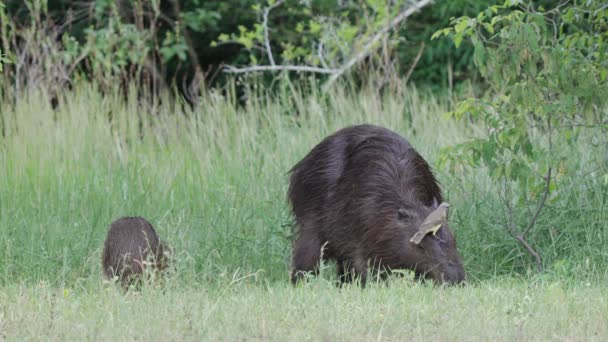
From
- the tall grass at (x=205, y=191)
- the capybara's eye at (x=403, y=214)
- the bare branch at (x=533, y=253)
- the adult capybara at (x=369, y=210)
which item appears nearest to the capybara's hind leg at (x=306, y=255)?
the adult capybara at (x=369, y=210)

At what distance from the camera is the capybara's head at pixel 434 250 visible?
646 centimetres

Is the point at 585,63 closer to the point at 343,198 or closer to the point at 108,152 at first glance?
the point at 343,198

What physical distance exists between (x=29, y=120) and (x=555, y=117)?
182 inches

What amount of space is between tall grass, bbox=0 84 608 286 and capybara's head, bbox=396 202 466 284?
74 centimetres

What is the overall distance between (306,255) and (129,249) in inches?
44.2

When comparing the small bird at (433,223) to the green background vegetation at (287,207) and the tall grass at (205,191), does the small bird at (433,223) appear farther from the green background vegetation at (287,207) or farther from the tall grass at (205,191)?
the tall grass at (205,191)

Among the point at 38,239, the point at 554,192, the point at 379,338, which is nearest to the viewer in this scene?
the point at 379,338

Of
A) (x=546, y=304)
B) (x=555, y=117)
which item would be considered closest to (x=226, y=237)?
(x=555, y=117)

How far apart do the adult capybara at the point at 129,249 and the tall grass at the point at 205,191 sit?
0.61 ft

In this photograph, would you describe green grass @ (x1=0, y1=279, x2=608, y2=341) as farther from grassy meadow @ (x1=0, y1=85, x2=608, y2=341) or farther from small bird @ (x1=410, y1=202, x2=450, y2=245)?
small bird @ (x1=410, y1=202, x2=450, y2=245)

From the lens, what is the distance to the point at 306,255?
278 inches

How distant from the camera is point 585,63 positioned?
6.88 metres

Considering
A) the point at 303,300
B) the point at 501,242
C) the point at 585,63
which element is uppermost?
the point at 585,63

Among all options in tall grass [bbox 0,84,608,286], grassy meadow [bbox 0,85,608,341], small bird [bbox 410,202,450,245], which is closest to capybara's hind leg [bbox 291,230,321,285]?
grassy meadow [bbox 0,85,608,341]
